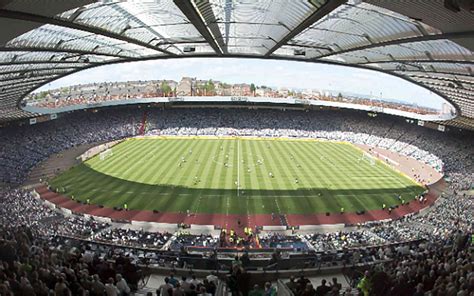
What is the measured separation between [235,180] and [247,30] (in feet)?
87.2

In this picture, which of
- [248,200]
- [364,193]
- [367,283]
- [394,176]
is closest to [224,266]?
[367,283]

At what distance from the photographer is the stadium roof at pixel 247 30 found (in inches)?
496

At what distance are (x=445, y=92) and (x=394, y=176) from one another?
14.7 metres

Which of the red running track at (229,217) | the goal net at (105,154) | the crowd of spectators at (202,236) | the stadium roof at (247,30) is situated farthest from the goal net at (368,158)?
the goal net at (105,154)

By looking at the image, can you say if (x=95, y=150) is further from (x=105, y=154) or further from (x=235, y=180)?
(x=235, y=180)

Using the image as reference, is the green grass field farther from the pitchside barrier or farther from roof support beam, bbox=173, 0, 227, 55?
roof support beam, bbox=173, 0, 227, 55

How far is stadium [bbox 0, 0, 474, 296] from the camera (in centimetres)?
1139

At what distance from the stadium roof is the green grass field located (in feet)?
48.0

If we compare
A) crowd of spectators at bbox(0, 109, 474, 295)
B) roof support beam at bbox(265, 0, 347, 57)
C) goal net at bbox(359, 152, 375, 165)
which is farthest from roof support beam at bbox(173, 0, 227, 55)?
goal net at bbox(359, 152, 375, 165)

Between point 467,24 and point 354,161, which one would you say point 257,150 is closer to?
point 354,161

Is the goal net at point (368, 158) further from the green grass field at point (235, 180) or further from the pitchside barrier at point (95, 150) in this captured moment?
the pitchside barrier at point (95, 150)

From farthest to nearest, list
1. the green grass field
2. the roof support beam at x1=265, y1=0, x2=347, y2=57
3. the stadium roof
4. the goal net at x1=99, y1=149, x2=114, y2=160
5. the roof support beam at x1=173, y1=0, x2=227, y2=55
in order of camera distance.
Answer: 1. the goal net at x1=99, y1=149, x2=114, y2=160
2. the green grass field
3. the roof support beam at x1=173, y1=0, x2=227, y2=55
4. the stadium roof
5. the roof support beam at x1=265, y1=0, x2=347, y2=57

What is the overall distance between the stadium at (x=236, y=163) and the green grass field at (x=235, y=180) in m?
0.32

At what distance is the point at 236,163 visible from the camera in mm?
55406
